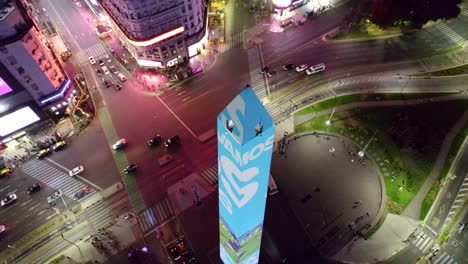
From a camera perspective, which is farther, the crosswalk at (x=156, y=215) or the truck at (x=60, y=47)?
the truck at (x=60, y=47)

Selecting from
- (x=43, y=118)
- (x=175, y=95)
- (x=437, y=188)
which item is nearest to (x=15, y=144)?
(x=43, y=118)

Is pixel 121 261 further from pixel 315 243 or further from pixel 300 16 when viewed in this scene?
pixel 300 16

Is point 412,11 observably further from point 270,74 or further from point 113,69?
point 113,69

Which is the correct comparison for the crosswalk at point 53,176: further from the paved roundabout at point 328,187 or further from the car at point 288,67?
the car at point 288,67

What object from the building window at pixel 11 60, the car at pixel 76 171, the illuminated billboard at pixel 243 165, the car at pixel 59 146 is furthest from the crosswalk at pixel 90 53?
the illuminated billboard at pixel 243 165

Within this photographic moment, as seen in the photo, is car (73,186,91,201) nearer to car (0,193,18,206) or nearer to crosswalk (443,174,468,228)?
car (0,193,18,206)

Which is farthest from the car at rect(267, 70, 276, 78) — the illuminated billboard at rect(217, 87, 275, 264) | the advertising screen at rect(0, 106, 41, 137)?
the advertising screen at rect(0, 106, 41, 137)
